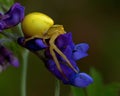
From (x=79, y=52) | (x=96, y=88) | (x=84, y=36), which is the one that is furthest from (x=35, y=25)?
(x=84, y=36)

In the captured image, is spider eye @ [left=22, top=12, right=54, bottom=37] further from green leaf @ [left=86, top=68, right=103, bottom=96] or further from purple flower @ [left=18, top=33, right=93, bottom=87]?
green leaf @ [left=86, top=68, right=103, bottom=96]

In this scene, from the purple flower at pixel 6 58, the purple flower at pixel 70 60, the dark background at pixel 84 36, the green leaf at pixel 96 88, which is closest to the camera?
the purple flower at pixel 70 60

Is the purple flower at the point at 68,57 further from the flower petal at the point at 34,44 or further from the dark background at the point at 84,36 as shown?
the dark background at the point at 84,36

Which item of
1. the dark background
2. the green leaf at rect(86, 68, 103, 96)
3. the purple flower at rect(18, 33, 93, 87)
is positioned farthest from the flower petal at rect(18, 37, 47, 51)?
the dark background

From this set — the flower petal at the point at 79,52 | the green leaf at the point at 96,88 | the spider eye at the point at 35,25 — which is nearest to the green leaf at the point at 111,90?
the green leaf at the point at 96,88

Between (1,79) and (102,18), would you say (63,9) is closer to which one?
(102,18)

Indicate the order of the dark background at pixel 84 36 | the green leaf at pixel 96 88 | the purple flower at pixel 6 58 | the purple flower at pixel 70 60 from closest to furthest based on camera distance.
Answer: the purple flower at pixel 70 60 → the purple flower at pixel 6 58 → the green leaf at pixel 96 88 → the dark background at pixel 84 36

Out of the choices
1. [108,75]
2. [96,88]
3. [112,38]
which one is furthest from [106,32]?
[96,88]
